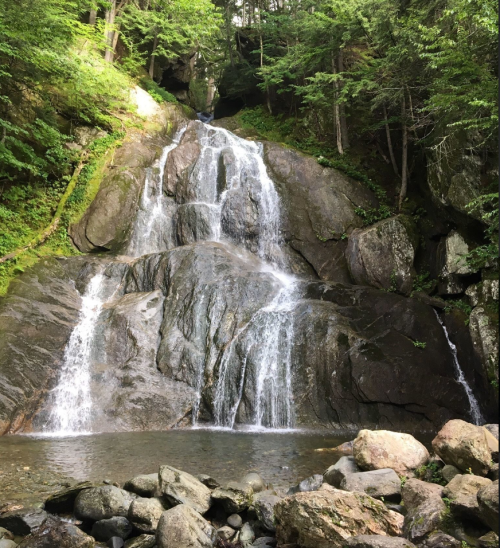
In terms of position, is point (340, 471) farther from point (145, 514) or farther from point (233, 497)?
point (145, 514)

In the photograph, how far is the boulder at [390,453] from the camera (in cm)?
634

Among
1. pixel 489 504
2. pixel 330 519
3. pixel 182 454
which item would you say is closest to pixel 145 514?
pixel 330 519

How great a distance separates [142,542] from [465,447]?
152 inches

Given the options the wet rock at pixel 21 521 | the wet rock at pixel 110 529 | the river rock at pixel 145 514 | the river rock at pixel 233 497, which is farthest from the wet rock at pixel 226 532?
the wet rock at pixel 21 521

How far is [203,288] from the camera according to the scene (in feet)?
46.0

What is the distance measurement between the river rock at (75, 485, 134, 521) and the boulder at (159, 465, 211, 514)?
0.49m

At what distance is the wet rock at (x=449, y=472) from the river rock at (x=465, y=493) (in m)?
0.45

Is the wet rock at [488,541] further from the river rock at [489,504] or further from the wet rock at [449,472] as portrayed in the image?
the wet rock at [449,472]

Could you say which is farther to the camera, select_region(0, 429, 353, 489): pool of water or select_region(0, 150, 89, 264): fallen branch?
select_region(0, 150, 89, 264): fallen branch

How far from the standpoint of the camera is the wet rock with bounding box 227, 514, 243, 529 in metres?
5.78

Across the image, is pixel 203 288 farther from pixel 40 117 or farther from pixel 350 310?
pixel 40 117

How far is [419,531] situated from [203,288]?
10.0 m

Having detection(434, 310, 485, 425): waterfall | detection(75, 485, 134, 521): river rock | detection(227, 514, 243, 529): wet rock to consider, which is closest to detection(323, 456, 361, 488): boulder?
detection(227, 514, 243, 529): wet rock

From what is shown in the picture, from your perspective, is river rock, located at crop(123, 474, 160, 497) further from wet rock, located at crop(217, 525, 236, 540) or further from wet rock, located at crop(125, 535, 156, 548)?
wet rock, located at crop(217, 525, 236, 540)
